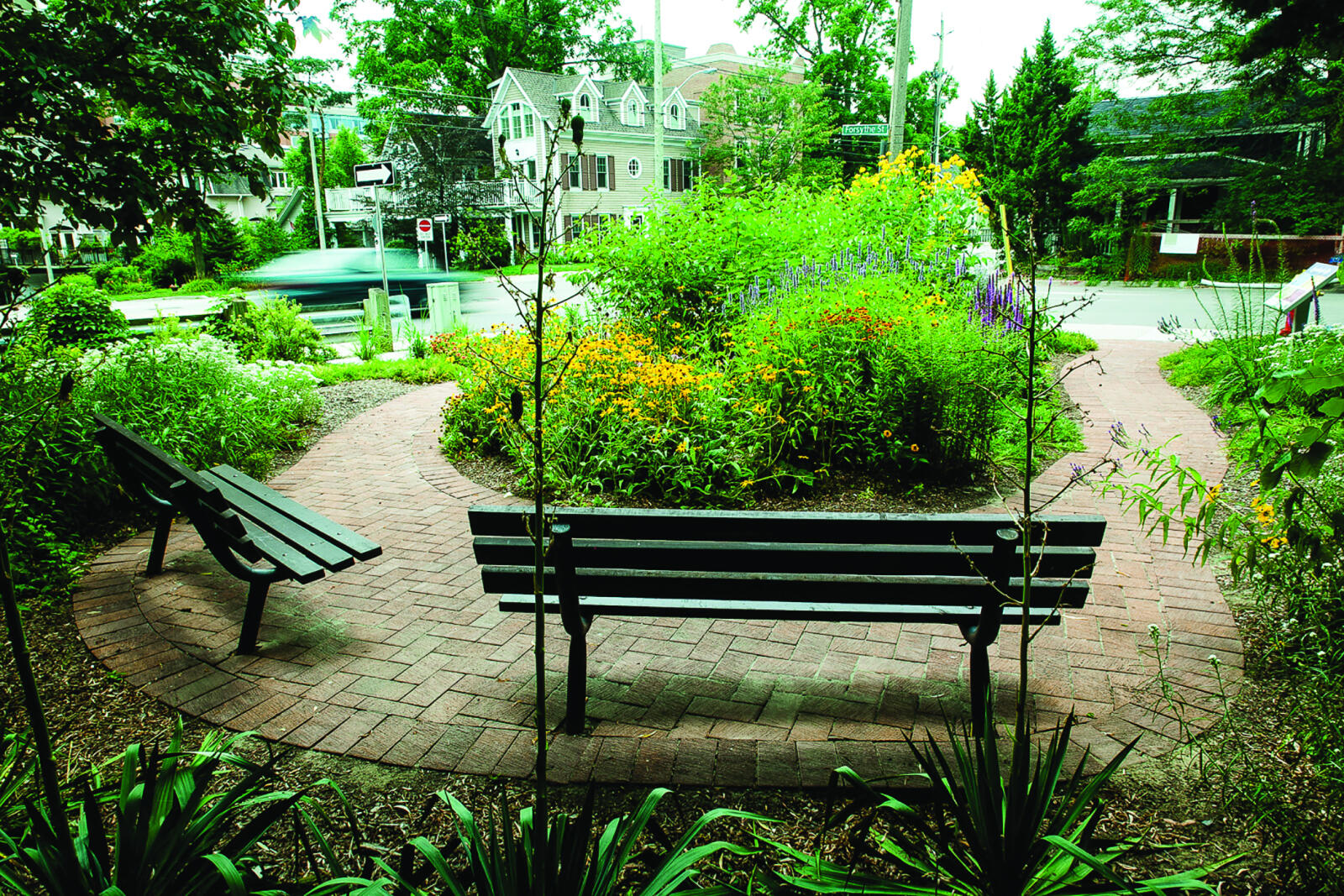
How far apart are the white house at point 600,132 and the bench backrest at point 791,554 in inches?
1326

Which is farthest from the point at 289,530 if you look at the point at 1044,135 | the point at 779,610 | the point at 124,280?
the point at 124,280

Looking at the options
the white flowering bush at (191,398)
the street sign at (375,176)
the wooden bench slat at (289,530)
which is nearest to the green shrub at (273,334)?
the street sign at (375,176)

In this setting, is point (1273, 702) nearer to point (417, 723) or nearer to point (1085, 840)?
point (1085, 840)

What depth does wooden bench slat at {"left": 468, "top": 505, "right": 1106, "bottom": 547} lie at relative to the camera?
2725 mm

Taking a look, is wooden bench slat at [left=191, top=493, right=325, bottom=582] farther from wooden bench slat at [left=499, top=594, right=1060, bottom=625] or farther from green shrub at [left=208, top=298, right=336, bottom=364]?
green shrub at [left=208, top=298, right=336, bottom=364]

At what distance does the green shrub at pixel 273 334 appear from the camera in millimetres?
10297

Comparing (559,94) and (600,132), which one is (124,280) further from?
(600,132)

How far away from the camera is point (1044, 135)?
90.8 feet

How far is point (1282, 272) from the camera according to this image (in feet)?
19.9

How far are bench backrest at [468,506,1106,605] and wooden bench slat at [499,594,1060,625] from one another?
0.06 meters

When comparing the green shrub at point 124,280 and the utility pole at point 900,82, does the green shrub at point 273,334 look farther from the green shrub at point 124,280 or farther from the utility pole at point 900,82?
the green shrub at point 124,280

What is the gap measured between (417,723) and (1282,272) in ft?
22.2

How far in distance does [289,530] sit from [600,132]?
121 feet

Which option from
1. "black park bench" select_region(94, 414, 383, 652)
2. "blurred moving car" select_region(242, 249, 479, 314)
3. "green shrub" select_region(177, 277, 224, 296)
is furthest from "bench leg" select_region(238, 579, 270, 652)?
"green shrub" select_region(177, 277, 224, 296)
